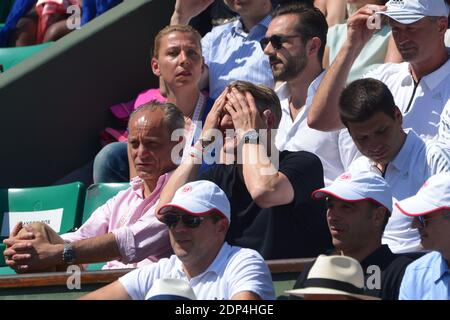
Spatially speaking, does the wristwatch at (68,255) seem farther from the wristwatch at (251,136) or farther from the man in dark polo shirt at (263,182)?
the wristwatch at (251,136)

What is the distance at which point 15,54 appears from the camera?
29.0 feet

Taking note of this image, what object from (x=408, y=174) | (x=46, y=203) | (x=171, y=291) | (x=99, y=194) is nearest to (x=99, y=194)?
(x=99, y=194)

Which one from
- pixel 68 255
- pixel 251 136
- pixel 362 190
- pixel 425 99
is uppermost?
pixel 425 99

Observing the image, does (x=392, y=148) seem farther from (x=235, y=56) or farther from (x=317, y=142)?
(x=235, y=56)

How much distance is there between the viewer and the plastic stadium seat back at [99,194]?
6.85 meters

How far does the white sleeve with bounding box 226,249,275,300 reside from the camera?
4.86 m

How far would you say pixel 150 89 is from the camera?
27.1 ft

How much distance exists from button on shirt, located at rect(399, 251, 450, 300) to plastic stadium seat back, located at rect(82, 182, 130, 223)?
7.98ft

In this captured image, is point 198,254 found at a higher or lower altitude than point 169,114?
lower

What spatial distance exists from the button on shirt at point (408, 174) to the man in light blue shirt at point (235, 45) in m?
1.72

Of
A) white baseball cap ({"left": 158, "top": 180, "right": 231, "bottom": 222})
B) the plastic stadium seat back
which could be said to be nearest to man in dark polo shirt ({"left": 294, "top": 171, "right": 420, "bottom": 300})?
white baseball cap ({"left": 158, "top": 180, "right": 231, "bottom": 222})

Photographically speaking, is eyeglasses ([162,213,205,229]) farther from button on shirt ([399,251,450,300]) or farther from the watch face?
button on shirt ([399,251,450,300])

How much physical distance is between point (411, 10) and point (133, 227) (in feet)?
5.65
